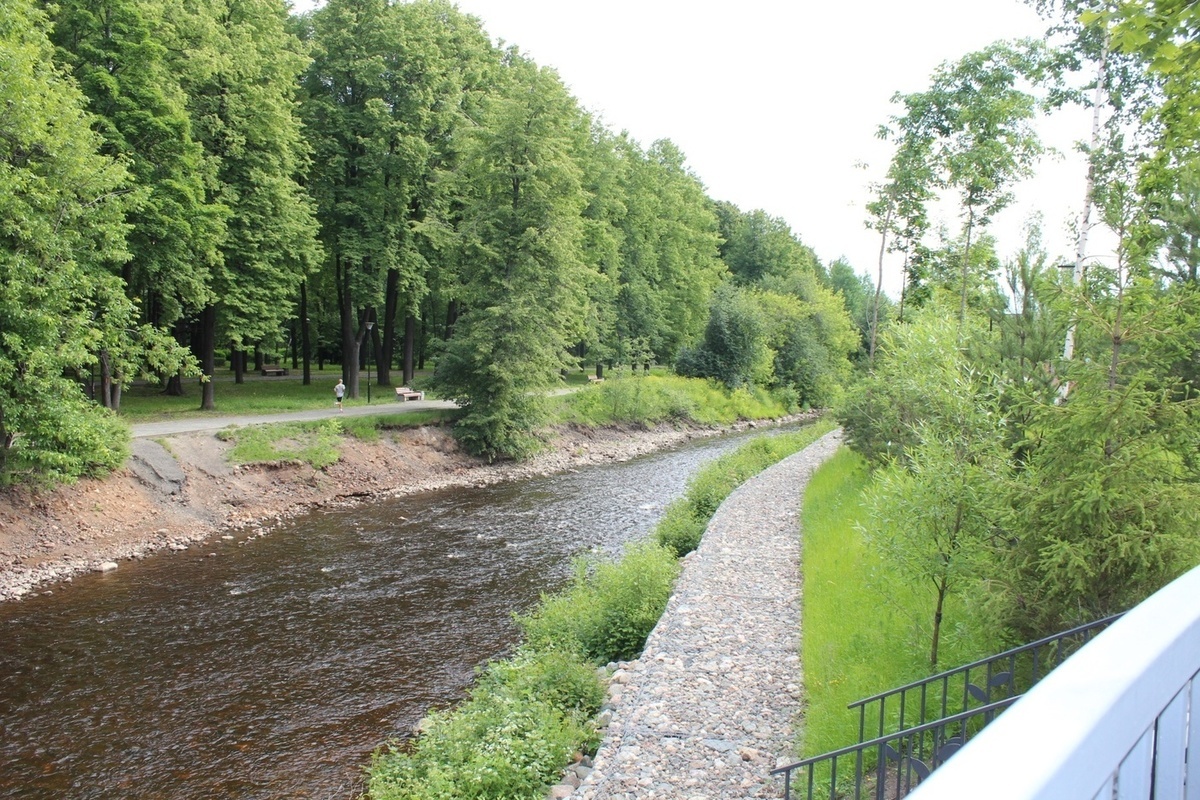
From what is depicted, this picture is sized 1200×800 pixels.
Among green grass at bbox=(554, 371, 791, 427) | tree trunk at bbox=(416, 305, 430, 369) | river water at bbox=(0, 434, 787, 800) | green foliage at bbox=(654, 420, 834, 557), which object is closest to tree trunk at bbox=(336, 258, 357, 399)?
green grass at bbox=(554, 371, 791, 427)

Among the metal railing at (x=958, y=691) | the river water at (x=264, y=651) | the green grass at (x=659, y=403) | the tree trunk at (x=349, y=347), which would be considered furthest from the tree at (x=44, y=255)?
the green grass at (x=659, y=403)

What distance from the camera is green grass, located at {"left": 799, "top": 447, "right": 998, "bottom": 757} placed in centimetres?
756

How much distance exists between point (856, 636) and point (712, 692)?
2084 mm

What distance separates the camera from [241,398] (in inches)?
1164

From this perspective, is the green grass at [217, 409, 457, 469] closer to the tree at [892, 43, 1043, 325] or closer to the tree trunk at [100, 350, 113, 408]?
the tree trunk at [100, 350, 113, 408]

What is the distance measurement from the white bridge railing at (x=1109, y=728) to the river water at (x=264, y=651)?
8.77 m

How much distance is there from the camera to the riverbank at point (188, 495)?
52.8 feet

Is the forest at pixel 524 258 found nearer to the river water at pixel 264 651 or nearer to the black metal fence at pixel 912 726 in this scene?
the black metal fence at pixel 912 726

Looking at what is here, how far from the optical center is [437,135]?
1243 inches

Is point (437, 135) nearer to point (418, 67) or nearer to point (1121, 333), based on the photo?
point (418, 67)

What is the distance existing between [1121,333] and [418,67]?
1155 inches

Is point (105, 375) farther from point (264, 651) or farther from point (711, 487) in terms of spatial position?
point (711, 487)

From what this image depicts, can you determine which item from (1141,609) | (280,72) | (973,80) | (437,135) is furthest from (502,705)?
(437,135)

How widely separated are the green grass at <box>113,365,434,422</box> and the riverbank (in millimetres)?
3475
